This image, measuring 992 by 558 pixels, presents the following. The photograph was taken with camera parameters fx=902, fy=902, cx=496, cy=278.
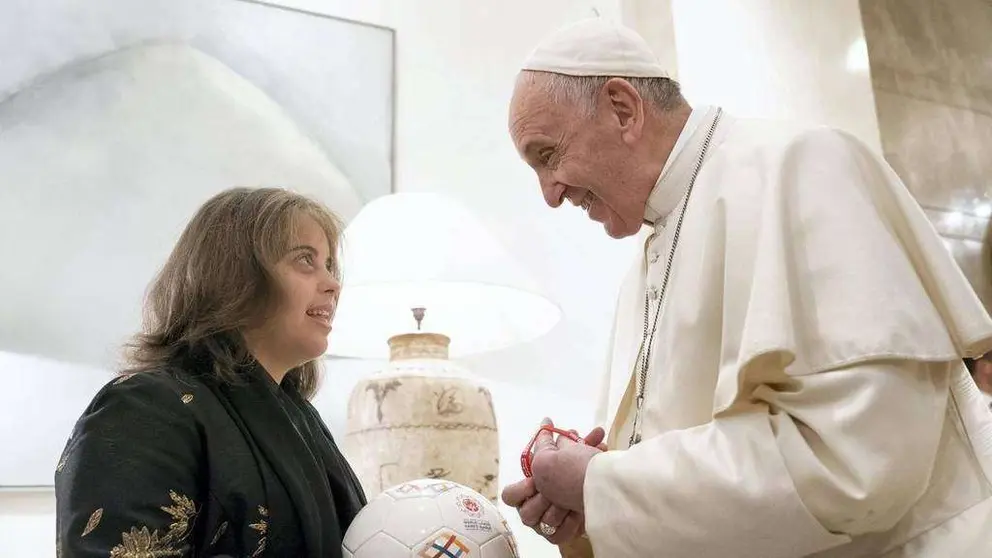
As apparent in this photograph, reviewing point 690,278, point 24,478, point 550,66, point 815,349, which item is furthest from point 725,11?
point 24,478

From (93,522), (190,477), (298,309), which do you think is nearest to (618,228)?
(298,309)

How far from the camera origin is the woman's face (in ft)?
5.49

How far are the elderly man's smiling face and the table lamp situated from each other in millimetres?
801

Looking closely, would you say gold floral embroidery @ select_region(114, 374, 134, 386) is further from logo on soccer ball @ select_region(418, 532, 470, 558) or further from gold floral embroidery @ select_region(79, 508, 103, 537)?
logo on soccer ball @ select_region(418, 532, 470, 558)

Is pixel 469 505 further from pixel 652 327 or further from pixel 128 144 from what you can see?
pixel 128 144

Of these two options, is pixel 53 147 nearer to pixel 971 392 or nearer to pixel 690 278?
pixel 690 278

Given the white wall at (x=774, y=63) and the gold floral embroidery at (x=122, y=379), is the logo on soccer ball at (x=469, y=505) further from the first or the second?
the white wall at (x=774, y=63)

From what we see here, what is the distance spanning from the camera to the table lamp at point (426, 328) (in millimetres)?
2182

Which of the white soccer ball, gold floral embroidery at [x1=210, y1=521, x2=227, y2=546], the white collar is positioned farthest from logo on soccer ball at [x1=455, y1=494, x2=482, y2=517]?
the white collar

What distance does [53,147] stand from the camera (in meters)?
2.57

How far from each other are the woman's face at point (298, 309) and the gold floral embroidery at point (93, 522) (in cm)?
48

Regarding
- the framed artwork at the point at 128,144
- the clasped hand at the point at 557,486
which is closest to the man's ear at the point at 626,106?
the clasped hand at the point at 557,486

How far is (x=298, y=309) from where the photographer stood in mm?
1679

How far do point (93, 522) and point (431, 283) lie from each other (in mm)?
1307
